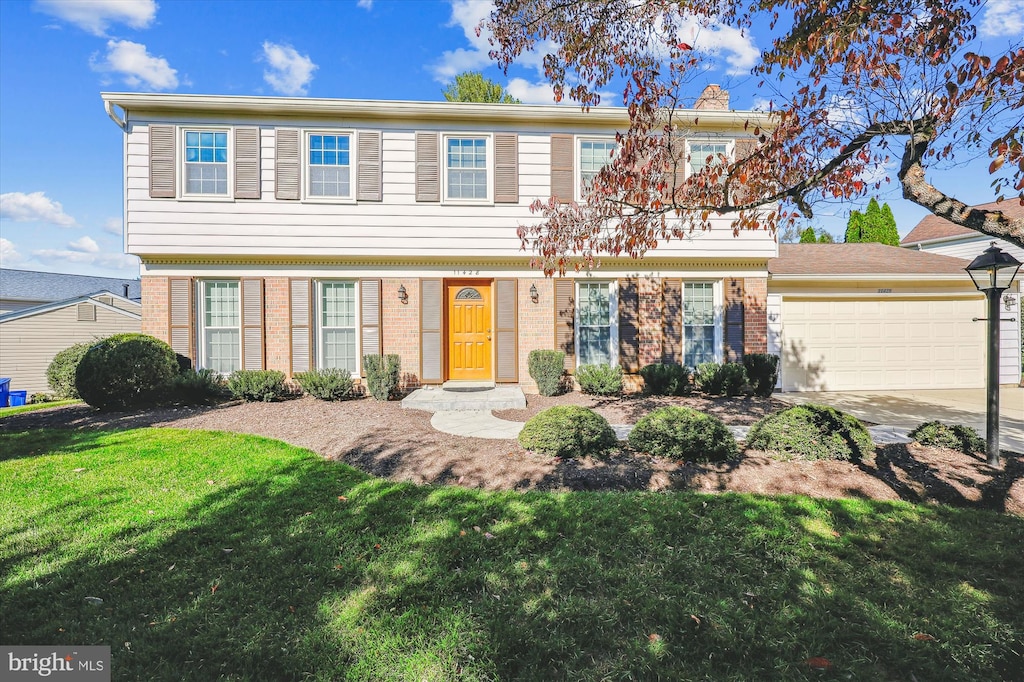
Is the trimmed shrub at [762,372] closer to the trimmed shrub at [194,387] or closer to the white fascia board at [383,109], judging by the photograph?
the white fascia board at [383,109]

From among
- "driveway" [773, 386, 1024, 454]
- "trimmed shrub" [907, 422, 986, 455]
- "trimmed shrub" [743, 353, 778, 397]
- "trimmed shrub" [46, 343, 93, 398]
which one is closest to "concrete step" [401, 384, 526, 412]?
"trimmed shrub" [743, 353, 778, 397]

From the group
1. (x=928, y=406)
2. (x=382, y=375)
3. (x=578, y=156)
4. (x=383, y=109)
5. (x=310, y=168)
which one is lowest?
(x=928, y=406)

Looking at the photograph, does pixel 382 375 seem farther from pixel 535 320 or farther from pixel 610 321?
pixel 610 321

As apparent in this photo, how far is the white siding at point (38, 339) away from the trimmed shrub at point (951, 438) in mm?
21278

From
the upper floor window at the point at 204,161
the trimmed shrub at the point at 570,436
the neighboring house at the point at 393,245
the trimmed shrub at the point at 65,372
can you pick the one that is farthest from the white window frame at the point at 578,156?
the trimmed shrub at the point at 65,372

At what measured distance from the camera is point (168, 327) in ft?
29.6

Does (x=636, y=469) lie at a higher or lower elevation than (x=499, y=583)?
higher

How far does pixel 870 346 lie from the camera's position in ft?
Answer: 33.7

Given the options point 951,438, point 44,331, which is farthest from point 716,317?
point 44,331

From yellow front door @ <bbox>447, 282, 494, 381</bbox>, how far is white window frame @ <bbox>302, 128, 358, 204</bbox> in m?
2.68

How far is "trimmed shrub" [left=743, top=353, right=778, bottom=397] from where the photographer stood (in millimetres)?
9125

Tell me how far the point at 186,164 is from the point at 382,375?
5.60 meters

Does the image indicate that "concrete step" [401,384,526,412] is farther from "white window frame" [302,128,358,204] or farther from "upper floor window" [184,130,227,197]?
"upper floor window" [184,130,227,197]

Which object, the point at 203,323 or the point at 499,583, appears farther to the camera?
the point at 203,323
